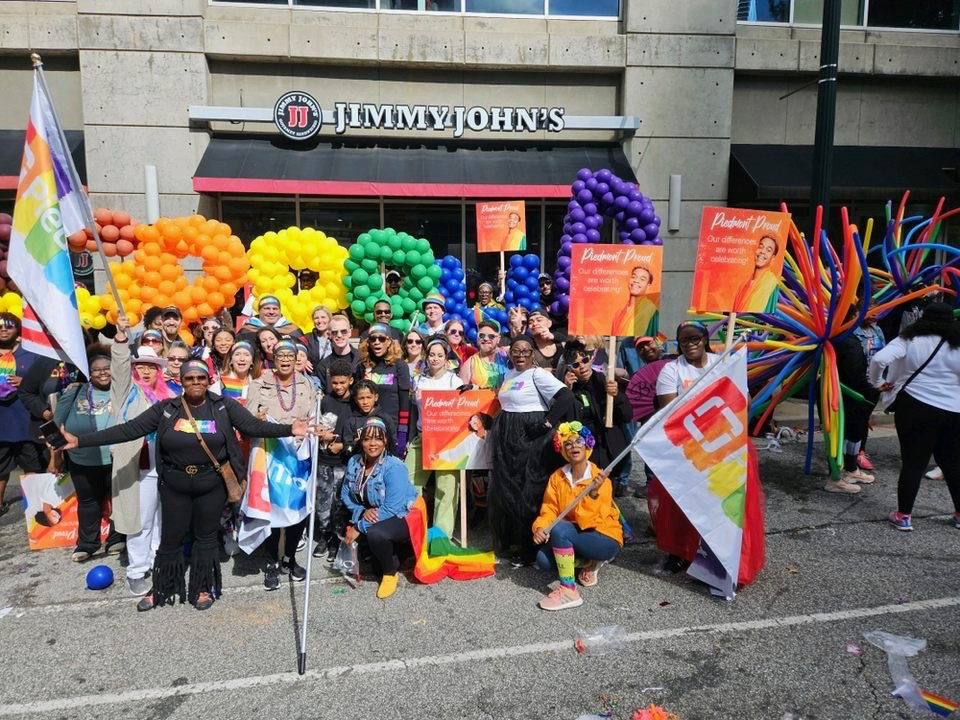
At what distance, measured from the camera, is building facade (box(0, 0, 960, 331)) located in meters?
11.4

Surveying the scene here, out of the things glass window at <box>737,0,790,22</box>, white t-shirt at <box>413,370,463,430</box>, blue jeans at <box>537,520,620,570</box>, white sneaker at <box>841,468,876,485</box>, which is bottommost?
white sneaker at <box>841,468,876,485</box>

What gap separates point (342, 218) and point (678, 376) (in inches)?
363

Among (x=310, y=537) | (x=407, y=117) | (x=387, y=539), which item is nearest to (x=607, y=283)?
(x=387, y=539)

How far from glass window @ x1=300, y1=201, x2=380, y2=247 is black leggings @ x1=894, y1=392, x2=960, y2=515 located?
31.9 feet

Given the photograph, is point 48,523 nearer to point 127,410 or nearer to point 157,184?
point 127,410

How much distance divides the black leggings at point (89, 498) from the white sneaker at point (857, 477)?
6717 mm

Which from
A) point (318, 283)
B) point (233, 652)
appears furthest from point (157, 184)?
point (233, 652)

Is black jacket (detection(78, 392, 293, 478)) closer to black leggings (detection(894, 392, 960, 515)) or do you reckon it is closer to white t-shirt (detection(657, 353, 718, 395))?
white t-shirt (detection(657, 353, 718, 395))

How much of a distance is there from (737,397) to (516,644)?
2.14 meters

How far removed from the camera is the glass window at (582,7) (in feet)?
41.2

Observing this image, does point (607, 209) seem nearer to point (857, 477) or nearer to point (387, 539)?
point (857, 477)

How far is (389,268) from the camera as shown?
28.7 feet

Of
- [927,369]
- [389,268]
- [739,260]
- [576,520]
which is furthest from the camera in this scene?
[389,268]

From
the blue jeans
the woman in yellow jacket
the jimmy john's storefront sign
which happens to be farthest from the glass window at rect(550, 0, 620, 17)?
the blue jeans
